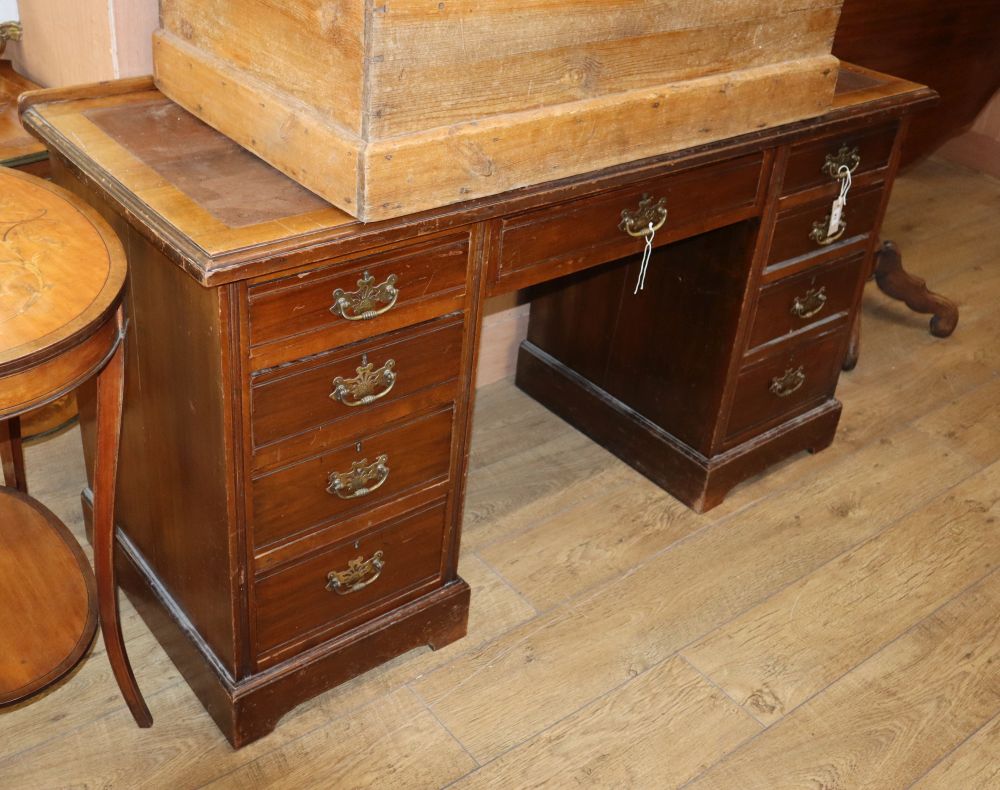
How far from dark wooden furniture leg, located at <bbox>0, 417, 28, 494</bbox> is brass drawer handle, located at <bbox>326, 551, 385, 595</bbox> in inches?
23.5

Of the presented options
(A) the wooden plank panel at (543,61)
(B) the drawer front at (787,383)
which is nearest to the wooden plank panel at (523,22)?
(A) the wooden plank panel at (543,61)

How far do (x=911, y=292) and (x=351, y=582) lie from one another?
2.04 metres

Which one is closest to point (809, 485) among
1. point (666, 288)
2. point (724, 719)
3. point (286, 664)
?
point (666, 288)

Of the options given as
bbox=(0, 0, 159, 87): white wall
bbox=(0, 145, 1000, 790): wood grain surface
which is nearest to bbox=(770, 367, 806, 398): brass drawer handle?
bbox=(0, 145, 1000, 790): wood grain surface

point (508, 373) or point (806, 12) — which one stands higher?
point (806, 12)

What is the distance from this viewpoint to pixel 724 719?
1.84m

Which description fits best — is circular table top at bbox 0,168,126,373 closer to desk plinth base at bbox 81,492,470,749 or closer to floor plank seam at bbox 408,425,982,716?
desk plinth base at bbox 81,492,470,749

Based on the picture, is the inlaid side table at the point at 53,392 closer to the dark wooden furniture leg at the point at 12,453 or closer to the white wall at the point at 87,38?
the dark wooden furniture leg at the point at 12,453

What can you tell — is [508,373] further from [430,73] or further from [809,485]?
[430,73]

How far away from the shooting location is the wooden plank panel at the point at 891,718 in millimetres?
1757

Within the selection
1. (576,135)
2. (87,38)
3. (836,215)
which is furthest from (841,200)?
(87,38)

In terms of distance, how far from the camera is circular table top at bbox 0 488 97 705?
58.7 inches

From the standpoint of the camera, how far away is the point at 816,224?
210 cm

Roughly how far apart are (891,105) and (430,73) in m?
1.04
